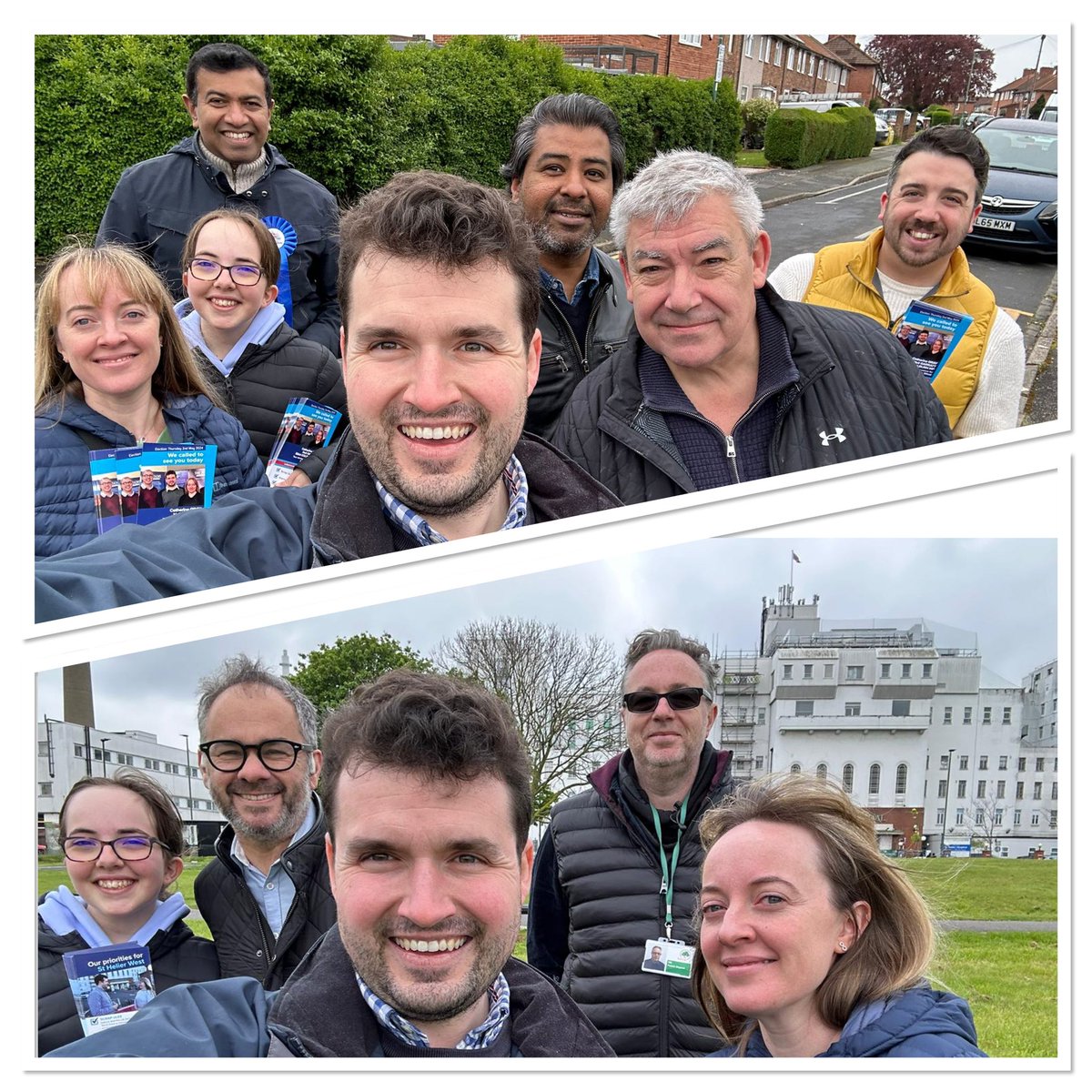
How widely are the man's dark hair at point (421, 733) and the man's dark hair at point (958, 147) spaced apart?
1817 millimetres

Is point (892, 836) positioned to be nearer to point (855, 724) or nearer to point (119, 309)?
point (855, 724)

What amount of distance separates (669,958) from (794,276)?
170 centimetres

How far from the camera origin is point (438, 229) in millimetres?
1812

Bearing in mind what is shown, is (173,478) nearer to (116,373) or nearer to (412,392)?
(116,373)

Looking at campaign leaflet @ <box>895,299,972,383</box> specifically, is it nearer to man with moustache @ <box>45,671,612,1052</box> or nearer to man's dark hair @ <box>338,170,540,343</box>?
man's dark hair @ <box>338,170,540,343</box>

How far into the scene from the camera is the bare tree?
1794mm

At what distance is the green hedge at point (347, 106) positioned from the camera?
2660mm

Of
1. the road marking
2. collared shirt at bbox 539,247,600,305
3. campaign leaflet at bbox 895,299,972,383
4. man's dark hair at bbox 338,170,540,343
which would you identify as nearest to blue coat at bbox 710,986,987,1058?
man's dark hair at bbox 338,170,540,343

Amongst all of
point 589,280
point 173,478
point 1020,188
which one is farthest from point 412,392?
point 1020,188

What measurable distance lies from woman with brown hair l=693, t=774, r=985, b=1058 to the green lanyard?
98mm

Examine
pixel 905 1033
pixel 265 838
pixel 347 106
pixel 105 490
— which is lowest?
pixel 905 1033

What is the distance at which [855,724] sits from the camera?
1926mm

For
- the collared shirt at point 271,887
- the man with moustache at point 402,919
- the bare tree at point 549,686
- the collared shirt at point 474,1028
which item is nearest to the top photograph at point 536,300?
the bare tree at point 549,686

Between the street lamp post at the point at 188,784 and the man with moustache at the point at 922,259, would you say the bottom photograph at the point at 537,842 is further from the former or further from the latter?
the man with moustache at the point at 922,259
